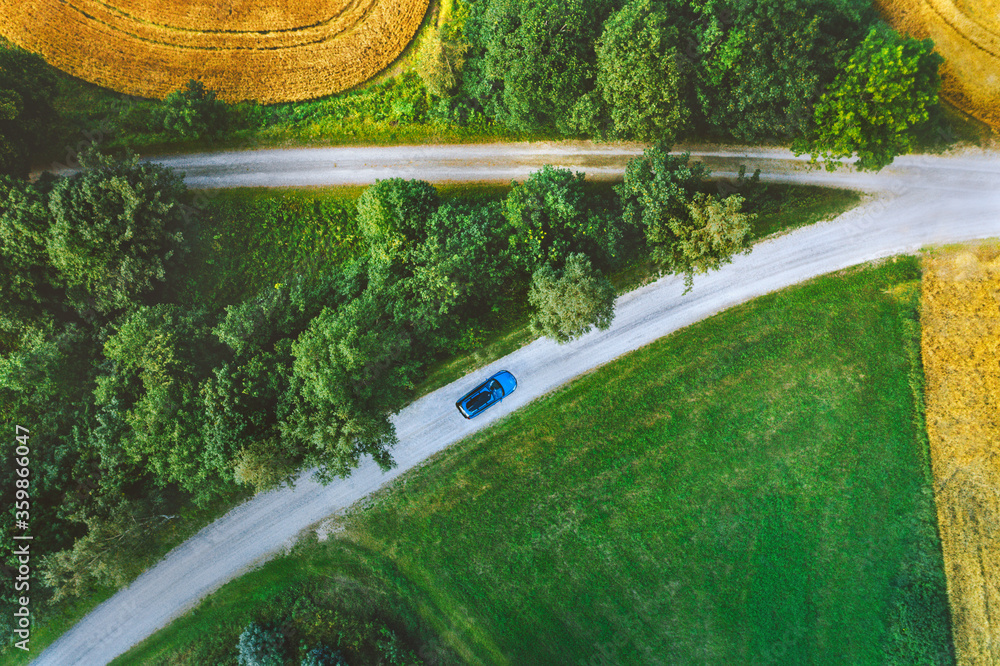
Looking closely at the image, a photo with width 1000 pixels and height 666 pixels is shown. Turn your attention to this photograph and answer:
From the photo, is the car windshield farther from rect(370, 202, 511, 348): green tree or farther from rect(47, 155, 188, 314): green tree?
rect(47, 155, 188, 314): green tree

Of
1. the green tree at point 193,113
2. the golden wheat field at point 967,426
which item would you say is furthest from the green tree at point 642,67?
the green tree at point 193,113

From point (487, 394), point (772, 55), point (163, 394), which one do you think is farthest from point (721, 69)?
point (163, 394)

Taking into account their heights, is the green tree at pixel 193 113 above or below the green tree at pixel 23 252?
above

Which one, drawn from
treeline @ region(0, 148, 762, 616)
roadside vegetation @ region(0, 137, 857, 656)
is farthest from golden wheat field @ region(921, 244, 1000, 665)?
treeline @ region(0, 148, 762, 616)

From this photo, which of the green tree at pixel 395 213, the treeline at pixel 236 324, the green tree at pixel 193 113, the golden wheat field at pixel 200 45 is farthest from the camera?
the golden wheat field at pixel 200 45

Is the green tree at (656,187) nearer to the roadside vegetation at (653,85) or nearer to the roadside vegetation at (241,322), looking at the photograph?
the roadside vegetation at (241,322)

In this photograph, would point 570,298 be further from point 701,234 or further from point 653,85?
point 653,85
